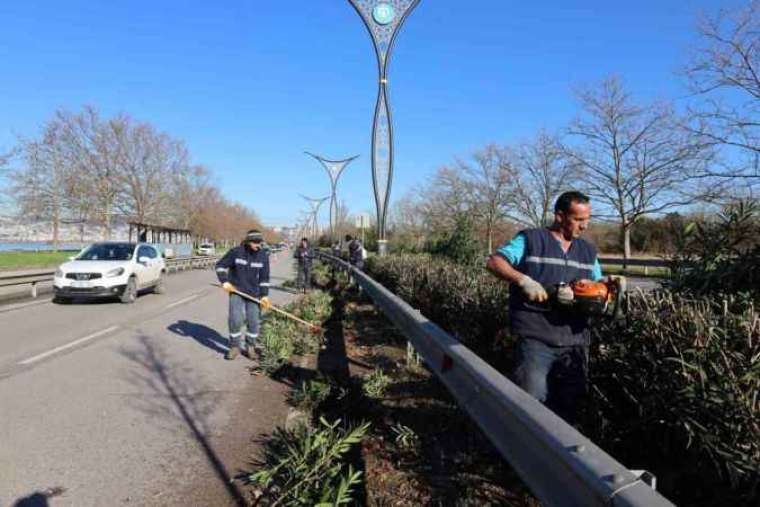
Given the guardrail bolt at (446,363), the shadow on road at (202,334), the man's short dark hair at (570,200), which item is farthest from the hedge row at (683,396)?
the shadow on road at (202,334)

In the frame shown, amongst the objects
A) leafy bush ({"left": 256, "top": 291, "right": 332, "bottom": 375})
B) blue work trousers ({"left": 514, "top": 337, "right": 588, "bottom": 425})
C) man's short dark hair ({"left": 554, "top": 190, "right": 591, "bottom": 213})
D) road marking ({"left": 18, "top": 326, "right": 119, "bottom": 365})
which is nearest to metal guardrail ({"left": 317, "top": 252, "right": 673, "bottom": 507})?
blue work trousers ({"left": 514, "top": 337, "right": 588, "bottom": 425})

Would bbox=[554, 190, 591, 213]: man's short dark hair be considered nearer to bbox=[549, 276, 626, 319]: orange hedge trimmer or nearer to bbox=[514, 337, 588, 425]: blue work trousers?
bbox=[549, 276, 626, 319]: orange hedge trimmer

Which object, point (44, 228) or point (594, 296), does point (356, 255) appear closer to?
point (594, 296)

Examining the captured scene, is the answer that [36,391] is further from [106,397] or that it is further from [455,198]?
[455,198]

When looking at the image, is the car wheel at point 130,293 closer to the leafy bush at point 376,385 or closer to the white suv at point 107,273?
the white suv at point 107,273

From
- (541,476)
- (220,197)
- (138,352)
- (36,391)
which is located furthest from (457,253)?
(220,197)

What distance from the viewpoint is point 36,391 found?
5.99m

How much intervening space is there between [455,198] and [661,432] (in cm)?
4176

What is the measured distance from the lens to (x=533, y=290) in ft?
10.5

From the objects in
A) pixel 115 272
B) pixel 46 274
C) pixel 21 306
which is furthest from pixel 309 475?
pixel 46 274

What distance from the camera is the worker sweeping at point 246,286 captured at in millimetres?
8155

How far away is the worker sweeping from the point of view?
816cm

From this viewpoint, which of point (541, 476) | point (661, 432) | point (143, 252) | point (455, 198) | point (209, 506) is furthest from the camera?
point (455, 198)

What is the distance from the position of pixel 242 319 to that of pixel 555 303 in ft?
18.9
